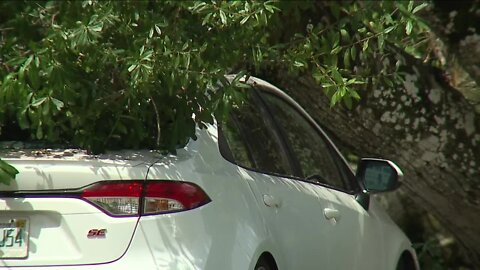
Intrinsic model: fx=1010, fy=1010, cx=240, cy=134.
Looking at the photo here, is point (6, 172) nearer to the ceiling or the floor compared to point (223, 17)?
nearer to the floor

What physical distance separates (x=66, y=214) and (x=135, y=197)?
10.9 inches

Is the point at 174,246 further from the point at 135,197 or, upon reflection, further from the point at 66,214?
the point at 66,214

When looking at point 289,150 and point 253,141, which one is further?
point 289,150

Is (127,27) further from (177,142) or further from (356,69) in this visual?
(356,69)

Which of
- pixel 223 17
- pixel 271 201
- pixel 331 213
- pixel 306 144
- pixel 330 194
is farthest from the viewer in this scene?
pixel 306 144

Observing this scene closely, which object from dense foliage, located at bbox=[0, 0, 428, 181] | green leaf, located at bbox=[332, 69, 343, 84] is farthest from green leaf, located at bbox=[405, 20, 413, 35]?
green leaf, located at bbox=[332, 69, 343, 84]

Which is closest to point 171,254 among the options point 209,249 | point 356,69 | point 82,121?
point 209,249

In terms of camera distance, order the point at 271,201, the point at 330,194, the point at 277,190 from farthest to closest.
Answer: the point at 330,194, the point at 277,190, the point at 271,201

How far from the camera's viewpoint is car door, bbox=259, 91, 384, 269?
516 cm

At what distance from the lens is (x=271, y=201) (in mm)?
4582

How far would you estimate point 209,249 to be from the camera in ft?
13.1

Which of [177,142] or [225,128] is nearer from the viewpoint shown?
[177,142]

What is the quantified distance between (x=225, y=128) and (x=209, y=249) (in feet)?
2.63

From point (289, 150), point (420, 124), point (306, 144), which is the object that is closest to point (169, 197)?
point (289, 150)
